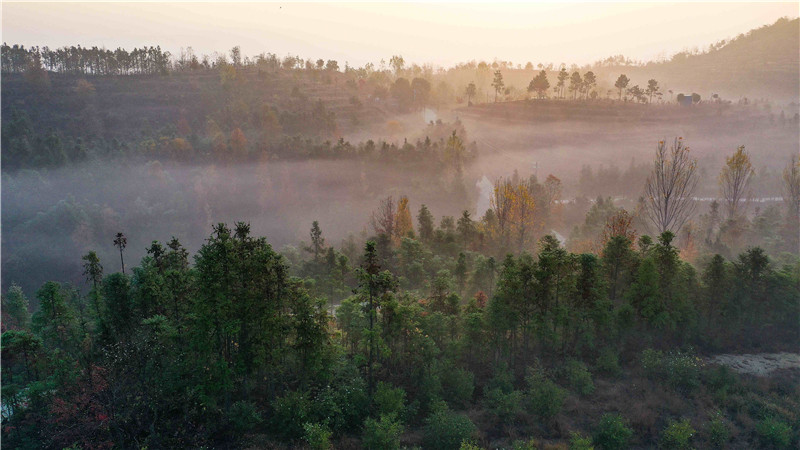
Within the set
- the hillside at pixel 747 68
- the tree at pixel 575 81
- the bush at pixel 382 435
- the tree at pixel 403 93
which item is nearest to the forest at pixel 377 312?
the bush at pixel 382 435

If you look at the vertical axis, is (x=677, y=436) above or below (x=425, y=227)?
below

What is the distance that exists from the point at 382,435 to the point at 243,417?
15.3 ft

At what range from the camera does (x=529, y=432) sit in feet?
54.4

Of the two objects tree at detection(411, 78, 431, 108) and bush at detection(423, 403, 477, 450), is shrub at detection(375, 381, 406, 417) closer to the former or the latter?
bush at detection(423, 403, 477, 450)

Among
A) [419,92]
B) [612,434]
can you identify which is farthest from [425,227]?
[419,92]

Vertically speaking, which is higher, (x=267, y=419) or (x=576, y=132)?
(x=576, y=132)

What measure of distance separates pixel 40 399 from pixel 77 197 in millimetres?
50560

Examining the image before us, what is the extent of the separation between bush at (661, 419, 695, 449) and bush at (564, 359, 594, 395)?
2903 mm

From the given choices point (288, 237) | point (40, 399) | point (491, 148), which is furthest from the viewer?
point (491, 148)

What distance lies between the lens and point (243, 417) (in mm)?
15273

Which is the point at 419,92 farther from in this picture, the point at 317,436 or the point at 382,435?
the point at 317,436

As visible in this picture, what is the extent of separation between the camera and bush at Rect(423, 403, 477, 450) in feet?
49.5

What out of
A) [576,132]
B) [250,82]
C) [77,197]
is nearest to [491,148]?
[576,132]

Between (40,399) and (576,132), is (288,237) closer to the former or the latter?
(40,399)
